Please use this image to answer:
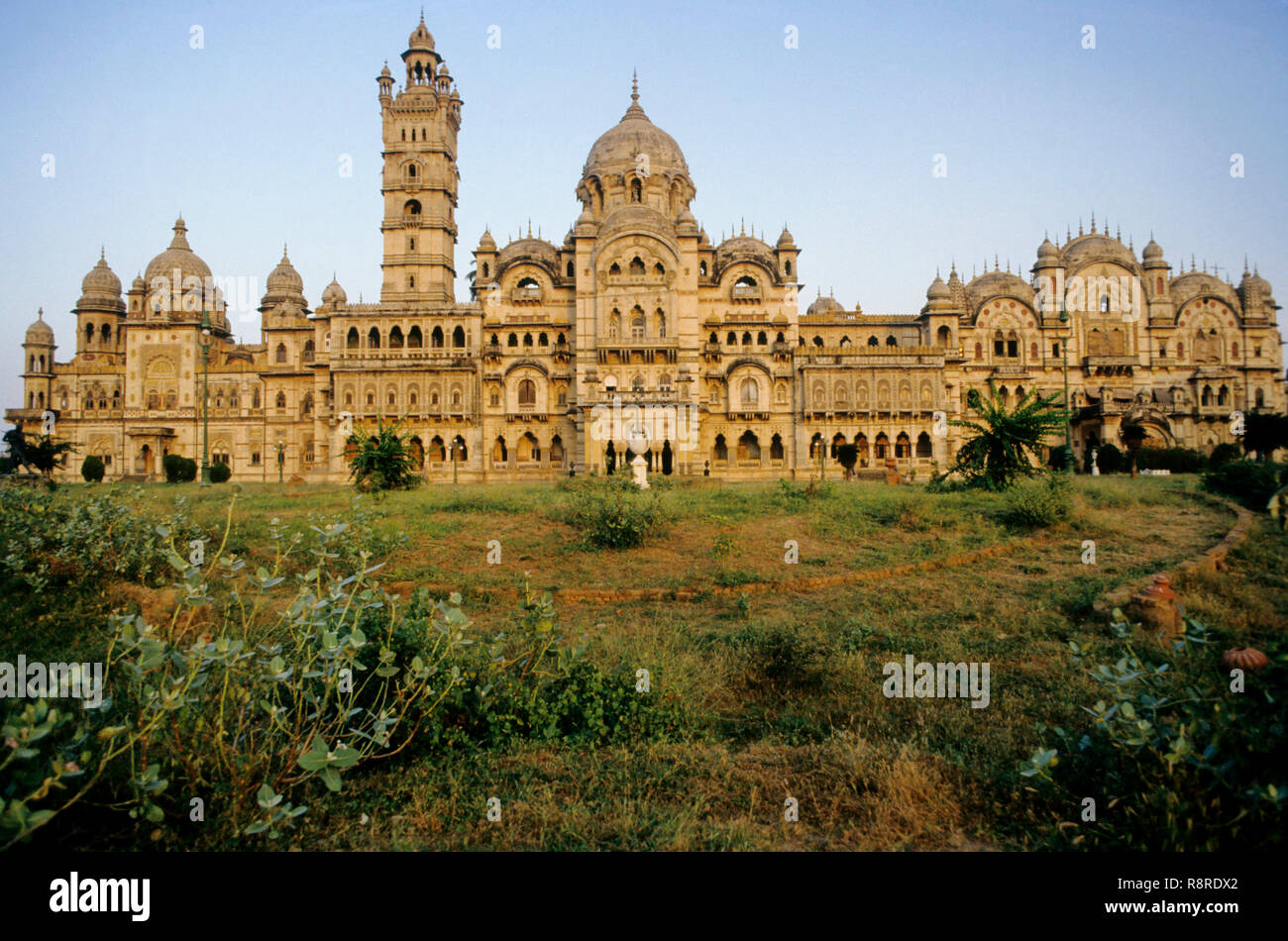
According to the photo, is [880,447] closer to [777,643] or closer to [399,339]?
[399,339]

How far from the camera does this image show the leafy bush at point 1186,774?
308 cm

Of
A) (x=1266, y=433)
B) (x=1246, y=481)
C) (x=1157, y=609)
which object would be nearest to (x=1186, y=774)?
(x=1157, y=609)

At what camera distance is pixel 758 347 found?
4025 cm

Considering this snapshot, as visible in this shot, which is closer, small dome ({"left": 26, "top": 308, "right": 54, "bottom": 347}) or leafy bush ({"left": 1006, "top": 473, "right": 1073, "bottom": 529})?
leafy bush ({"left": 1006, "top": 473, "right": 1073, "bottom": 529})

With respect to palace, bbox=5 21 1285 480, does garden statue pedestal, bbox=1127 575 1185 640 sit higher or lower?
lower

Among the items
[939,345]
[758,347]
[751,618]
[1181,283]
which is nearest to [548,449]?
[758,347]

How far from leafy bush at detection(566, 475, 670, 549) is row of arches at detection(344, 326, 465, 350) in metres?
27.5

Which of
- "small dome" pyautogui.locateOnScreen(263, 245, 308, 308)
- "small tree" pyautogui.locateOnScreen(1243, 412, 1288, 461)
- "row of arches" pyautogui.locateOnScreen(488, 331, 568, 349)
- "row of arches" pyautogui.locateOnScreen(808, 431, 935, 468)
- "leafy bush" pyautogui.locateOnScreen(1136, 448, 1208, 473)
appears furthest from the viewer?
"small dome" pyautogui.locateOnScreen(263, 245, 308, 308)

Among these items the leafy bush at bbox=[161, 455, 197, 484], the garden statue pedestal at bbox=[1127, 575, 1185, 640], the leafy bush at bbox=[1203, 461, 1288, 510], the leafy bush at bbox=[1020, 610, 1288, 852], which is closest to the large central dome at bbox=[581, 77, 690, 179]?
the leafy bush at bbox=[161, 455, 197, 484]

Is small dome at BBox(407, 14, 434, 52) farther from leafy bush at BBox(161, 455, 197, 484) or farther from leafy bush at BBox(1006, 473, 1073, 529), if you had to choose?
leafy bush at BBox(1006, 473, 1073, 529)

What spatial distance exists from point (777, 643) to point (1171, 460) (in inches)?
1293

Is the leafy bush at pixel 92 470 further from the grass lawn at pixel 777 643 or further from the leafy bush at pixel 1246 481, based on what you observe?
the leafy bush at pixel 1246 481

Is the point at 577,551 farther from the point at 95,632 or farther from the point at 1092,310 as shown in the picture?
the point at 1092,310

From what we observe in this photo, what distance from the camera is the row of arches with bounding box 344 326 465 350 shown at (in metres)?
39.9
